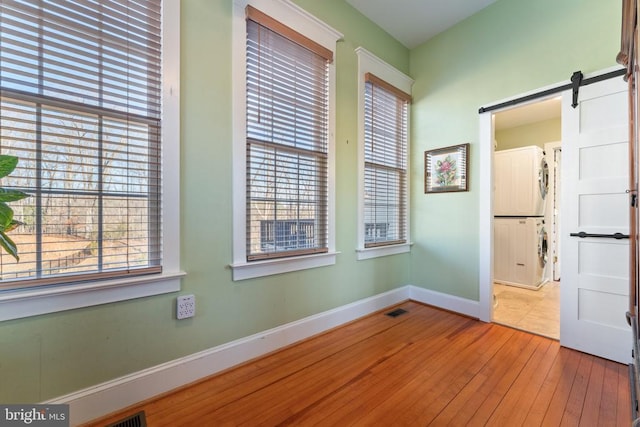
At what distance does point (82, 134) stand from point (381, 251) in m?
2.58

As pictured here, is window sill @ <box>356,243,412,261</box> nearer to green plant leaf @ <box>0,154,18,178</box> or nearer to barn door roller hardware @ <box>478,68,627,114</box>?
barn door roller hardware @ <box>478,68,627,114</box>

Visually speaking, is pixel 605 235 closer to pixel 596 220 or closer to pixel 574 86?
pixel 596 220

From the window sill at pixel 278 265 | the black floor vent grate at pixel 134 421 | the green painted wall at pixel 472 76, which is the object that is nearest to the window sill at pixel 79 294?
the window sill at pixel 278 265

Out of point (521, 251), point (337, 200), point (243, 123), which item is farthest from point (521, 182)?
point (243, 123)

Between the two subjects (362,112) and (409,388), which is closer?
(409,388)

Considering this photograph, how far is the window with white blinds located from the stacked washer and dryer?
454 cm

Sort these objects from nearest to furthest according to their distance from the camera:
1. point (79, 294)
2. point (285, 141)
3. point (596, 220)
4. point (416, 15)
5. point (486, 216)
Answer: point (79, 294), point (596, 220), point (285, 141), point (486, 216), point (416, 15)

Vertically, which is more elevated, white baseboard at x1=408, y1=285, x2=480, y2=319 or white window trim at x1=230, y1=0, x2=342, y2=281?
white window trim at x1=230, y1=0, x2=342, y2=281

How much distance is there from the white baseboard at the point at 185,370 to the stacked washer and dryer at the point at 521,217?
9.69 ft

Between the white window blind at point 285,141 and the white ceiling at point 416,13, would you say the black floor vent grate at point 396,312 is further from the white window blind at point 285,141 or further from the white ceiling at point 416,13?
the white ceiling at point 416,13

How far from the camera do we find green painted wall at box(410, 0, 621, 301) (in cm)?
214

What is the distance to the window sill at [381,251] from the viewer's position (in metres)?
2.75

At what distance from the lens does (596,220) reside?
6.68 ft

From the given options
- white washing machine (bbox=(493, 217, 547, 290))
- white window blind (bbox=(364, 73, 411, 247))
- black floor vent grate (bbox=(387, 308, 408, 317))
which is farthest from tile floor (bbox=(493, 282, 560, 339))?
white window blind (bbox=(364, 73, 411, 247))
